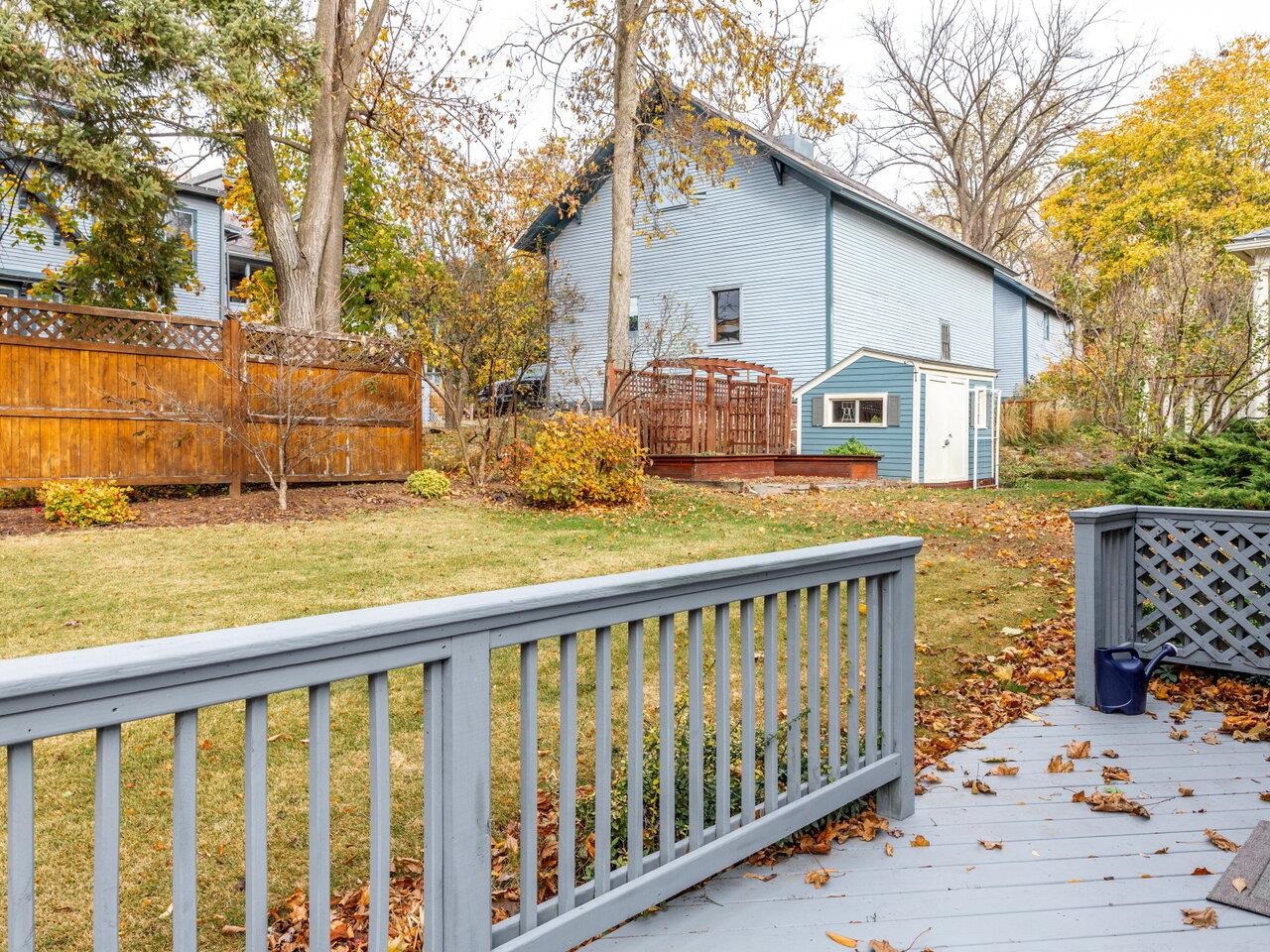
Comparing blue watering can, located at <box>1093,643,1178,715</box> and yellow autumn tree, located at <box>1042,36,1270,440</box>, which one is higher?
yellow autumn tree, located at <box>1042,36,1270,440</box>

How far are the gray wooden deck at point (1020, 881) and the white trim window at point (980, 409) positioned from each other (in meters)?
16.1

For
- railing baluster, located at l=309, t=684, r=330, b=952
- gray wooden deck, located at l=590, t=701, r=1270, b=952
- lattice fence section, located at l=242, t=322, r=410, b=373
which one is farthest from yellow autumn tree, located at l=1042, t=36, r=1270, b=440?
railing baluster, located at l=309, t=684, r=330, b=952

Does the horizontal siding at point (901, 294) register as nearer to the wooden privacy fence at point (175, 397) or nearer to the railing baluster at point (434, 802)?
the wooden privacy fence at point (175, 397)

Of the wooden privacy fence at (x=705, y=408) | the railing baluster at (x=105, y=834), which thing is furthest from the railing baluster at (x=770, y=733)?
the wooden privacy fence at (x=705, y=408)

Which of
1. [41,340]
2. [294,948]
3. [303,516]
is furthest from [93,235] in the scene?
[294,948]

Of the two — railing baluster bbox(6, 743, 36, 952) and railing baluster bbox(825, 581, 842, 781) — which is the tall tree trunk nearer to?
railing baluster bbox(825, 581, 842, 781)

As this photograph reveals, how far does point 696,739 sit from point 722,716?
0.10m

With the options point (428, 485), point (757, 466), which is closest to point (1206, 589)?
point (428, 485)

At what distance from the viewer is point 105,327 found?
30.8ft

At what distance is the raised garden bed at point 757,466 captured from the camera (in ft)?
47.8

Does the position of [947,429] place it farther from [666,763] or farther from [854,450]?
[666,763]

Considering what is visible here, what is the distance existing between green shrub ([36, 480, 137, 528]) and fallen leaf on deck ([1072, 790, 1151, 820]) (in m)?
8.40

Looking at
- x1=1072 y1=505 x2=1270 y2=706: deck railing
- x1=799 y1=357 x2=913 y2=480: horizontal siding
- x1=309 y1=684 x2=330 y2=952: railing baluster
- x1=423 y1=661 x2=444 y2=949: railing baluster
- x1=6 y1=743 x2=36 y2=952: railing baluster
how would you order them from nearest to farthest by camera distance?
x1=6 y1=743 x2=36 y2=952: railing baluster < x1=309 y1=684 x2=330 y2=952: railing baluster < x1=423 y1=661 x2=444 y2=949: railing baluster < x1=1072 y1=505 x2=1270 y2=706: deck railing < x1=799 y1=357 x2=913 y2=480: horizontal siding

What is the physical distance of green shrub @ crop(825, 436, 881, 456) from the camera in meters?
16.7
